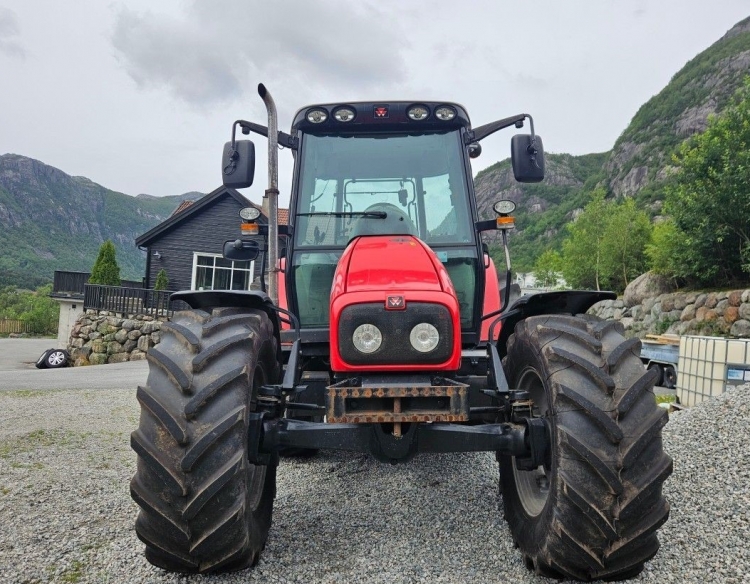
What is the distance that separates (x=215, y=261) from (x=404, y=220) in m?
21.5

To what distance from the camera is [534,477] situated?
2971 mm

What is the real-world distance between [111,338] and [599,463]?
66.6ft

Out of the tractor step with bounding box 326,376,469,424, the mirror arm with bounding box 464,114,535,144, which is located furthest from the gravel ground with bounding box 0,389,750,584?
the mirror arm with bounding box 464,114,535,144

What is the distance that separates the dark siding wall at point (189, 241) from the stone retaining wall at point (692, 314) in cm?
1597

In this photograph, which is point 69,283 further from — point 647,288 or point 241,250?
point 241,250

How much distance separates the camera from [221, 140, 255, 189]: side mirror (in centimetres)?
356

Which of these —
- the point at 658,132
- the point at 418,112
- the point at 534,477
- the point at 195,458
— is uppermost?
the point at 658,132

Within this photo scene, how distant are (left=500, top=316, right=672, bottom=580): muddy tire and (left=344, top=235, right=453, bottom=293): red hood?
655 mm

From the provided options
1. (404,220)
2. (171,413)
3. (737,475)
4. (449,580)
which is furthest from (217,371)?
(737,475)

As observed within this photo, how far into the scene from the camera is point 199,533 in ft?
7.41

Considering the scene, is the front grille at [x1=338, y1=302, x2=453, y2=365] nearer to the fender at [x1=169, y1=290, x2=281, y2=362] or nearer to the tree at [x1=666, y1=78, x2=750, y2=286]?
the fender at [x1=169, y1=290, x2=281, y2=362]

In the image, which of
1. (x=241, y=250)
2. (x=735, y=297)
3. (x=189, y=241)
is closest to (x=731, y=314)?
(x=735, y=297)

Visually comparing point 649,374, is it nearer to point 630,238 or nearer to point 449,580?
point 449,580

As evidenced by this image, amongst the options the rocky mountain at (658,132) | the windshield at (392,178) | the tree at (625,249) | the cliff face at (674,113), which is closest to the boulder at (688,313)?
the tree at (625,249)
